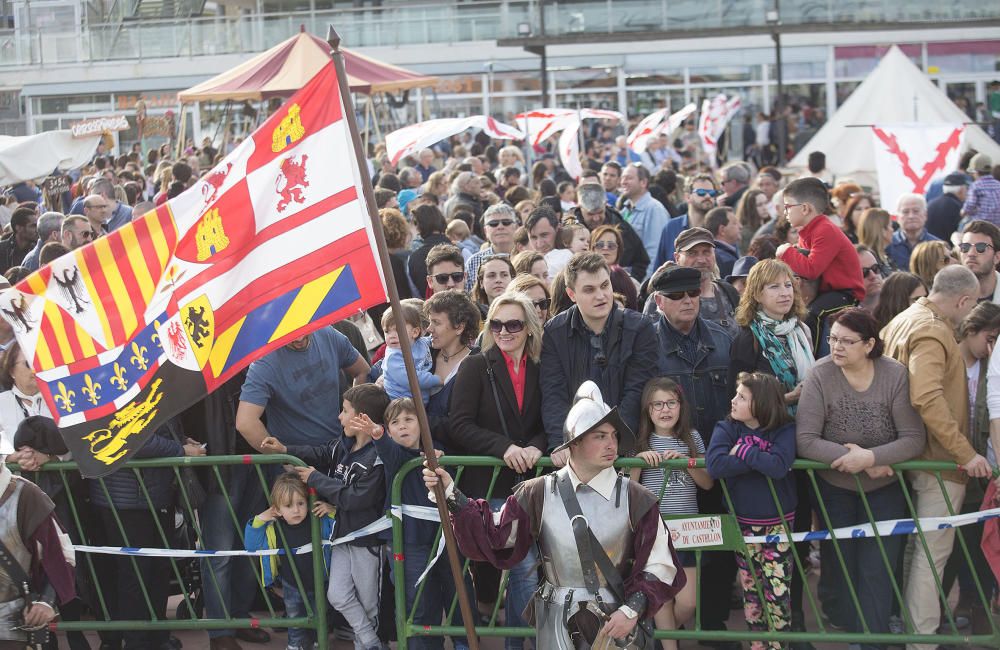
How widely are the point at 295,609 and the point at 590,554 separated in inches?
98.7

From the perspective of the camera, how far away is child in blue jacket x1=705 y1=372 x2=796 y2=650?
6.04 metres

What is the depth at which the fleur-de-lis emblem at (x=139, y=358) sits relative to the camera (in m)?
A: 5.12

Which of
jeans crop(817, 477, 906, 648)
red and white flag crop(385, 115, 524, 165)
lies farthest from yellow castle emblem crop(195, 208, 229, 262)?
red and white flag crop(385, 115, 524, 165)

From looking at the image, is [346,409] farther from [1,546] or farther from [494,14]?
[494,14]

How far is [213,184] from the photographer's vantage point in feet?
17.1

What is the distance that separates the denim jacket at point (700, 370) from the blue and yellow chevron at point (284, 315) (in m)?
2.12

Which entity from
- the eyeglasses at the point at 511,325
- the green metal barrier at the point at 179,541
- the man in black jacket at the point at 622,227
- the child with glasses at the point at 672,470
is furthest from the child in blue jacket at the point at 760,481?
the man in black jacket at the point at 622,227

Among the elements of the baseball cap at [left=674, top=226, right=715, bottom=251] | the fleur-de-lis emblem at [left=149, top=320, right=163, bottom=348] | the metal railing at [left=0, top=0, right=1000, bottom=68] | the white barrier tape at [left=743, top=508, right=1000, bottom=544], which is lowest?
the white barrier tape at [left=743, top=508, right=1000, bottom=544]

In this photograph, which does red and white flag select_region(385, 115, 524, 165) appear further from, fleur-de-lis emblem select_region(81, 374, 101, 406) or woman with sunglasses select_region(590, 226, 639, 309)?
fleur-de-lis emblem select_region(81, 374, 101, 406)

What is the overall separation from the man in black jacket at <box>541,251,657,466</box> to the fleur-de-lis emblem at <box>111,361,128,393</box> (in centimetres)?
205

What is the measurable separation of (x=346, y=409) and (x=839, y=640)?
2595 millimetres

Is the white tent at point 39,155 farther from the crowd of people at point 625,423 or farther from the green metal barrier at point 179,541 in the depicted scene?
the green metal barrier at point 179,541

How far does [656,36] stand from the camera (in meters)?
27.3

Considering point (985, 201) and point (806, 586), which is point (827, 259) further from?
point (985, 201)
